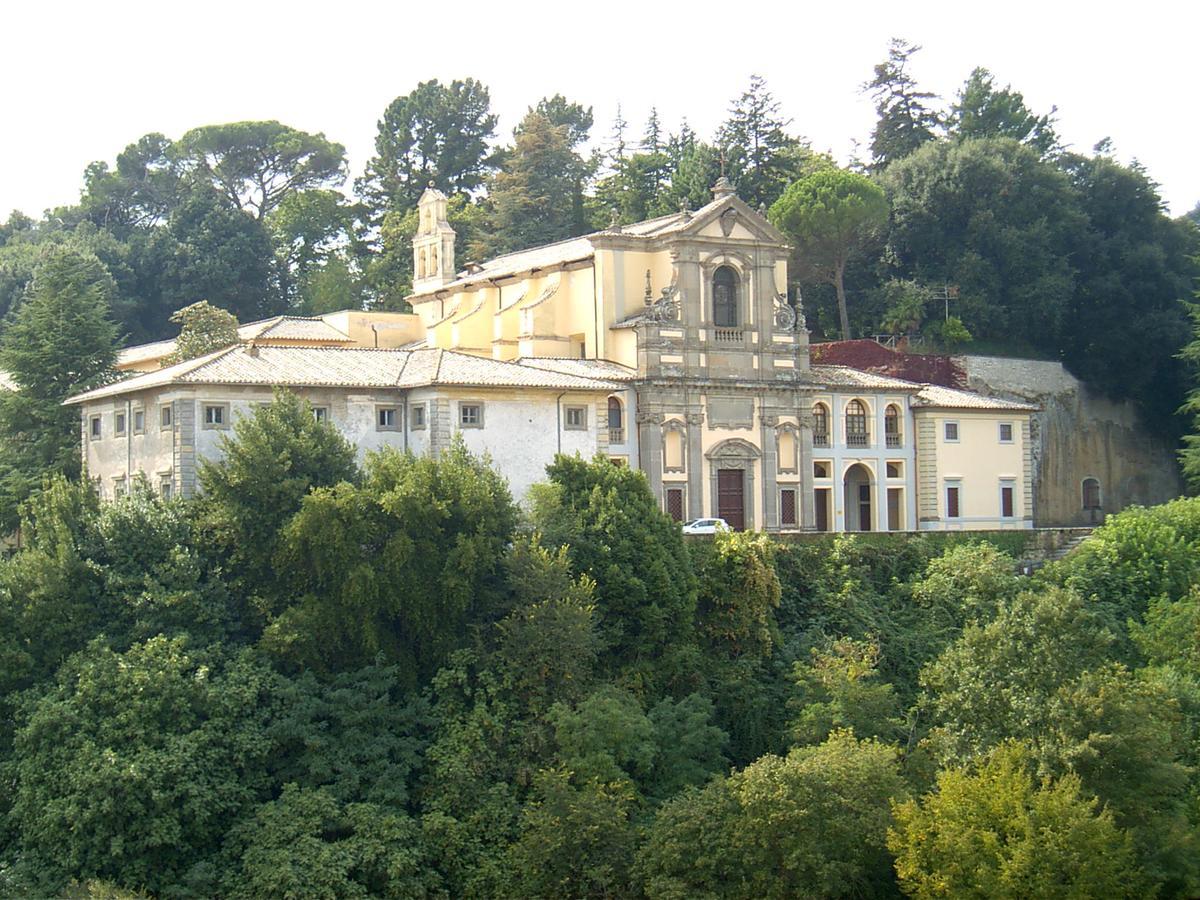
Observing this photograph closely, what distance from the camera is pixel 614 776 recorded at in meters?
37.2

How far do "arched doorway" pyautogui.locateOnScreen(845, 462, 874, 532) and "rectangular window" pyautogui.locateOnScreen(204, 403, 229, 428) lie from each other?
19.6 meters

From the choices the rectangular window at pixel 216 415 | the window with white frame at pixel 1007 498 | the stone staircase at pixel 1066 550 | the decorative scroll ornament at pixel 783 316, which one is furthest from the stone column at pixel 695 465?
the rectangular window at pixel 216 415

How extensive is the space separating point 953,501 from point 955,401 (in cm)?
301

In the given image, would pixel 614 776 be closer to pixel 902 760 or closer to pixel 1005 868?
pixel 902 760

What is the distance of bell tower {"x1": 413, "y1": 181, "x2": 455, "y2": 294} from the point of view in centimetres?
6462

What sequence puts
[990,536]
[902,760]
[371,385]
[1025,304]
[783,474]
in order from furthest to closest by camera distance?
[1025,304] → [783,474] → [990,536] → [371,385] → [902,760]

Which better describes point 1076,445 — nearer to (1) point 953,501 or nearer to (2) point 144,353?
(1) point 953,501

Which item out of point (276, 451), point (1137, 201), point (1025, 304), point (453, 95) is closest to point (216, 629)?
point (276, 451)

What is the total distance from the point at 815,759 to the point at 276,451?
43.5ft

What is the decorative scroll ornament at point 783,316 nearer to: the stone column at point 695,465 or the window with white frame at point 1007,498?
the stone column at point 695,465

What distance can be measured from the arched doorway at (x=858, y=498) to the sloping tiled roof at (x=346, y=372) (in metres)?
10.2

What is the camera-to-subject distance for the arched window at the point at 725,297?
178ft

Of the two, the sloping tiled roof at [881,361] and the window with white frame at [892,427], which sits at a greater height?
the sloping tiled roof at [881,361]

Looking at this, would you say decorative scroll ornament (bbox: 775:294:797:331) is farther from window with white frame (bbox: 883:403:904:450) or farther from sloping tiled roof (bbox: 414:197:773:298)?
window with white frame (bbox: 883:403:904:450)
